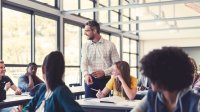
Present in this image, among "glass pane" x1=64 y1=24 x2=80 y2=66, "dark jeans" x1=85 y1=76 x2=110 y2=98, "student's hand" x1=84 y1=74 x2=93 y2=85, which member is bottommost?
"dark jeans" x1=85 y1=76 x2=110 y2=98

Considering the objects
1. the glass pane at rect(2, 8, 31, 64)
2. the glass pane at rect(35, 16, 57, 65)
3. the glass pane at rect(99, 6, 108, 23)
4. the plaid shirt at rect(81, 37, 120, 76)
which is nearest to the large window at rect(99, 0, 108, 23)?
the glass pane at rect(99, 6, 108, 23)

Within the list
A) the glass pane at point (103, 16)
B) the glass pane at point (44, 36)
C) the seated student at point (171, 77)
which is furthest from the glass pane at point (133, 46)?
the seated student at point (171, 77)

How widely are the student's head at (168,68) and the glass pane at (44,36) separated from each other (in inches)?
207

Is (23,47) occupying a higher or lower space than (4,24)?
lower

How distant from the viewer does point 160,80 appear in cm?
128

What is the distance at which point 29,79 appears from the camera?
219 inches

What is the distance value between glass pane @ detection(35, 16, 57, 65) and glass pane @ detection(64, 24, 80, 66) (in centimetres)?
50

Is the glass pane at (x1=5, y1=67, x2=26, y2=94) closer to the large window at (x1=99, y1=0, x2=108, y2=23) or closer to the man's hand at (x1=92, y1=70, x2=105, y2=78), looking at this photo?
the man's hand at (x1=92, y1=70, x2=105, y2=78)

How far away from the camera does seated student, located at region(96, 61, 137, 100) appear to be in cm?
343

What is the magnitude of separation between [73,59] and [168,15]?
587 cm

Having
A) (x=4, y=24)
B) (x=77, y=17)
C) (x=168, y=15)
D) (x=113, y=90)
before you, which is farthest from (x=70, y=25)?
(x=168, y=15)

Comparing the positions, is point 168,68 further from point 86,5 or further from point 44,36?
point 86,5

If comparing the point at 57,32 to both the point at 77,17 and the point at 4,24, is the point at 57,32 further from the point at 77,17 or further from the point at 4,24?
the point at 4,24

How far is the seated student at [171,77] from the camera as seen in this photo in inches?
49.4
